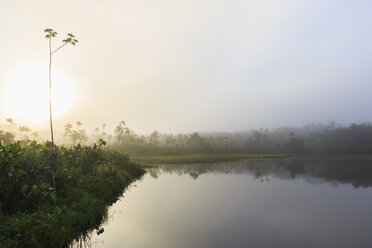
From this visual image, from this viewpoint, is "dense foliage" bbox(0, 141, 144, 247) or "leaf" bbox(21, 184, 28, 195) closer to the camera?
"dense foliage" bbox(0, 141, 144, 247)

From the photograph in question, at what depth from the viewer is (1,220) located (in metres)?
10.2

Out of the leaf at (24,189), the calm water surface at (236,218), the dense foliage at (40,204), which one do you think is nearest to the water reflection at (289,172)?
the calm water surface at (236,218)

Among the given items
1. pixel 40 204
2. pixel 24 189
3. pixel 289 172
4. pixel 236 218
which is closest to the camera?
pixel 24 189

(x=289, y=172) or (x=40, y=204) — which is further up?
(x=40, y=204)

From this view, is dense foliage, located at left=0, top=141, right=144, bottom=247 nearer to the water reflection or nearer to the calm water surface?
the calm water surface

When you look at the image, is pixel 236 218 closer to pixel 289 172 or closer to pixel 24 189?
pixel 24 189

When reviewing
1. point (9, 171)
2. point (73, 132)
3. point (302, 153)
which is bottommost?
point (302, 153)

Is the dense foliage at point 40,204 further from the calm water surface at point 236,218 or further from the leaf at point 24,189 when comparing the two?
the calm water surface at point 236,218

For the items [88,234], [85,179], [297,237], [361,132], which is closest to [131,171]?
[85,179]

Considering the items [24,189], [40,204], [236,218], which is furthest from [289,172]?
[24,189]

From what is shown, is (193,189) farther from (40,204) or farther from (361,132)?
(361,132)

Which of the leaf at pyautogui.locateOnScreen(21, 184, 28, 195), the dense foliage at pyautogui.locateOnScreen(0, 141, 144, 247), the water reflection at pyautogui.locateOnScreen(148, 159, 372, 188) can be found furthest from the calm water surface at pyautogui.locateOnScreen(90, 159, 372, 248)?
the water reflection at pyautogui.locateOnScreen(148, 159, 372, 188)

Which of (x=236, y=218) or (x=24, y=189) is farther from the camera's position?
(x=236, y=218)

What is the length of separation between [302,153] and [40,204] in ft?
343
